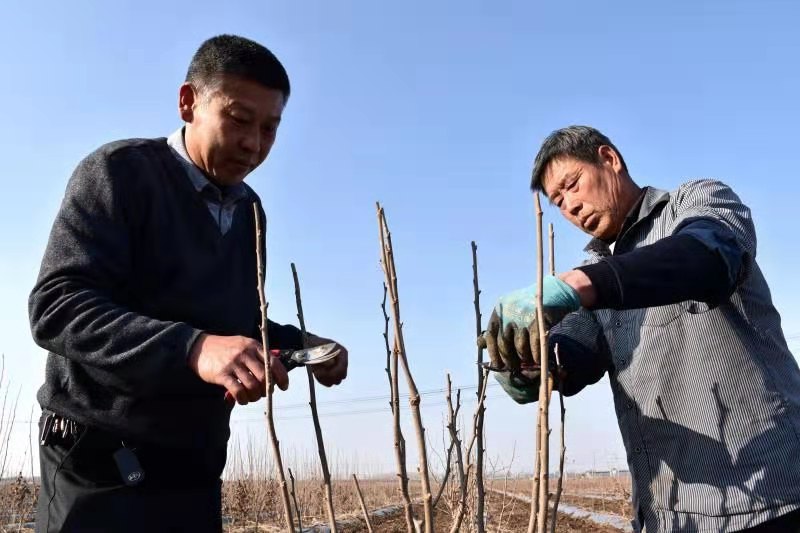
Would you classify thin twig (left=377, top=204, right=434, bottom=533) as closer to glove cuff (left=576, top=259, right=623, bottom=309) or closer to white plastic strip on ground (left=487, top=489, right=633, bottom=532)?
glove cuff (left=576, top=259, right=623, bottom=309)

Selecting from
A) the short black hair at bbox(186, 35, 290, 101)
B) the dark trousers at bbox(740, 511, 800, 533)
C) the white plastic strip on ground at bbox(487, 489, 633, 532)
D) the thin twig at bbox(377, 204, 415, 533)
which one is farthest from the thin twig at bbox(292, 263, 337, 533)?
the white plastic strip on ground at bbox(487, 489, 633, 532)

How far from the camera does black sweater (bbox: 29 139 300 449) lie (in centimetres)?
114

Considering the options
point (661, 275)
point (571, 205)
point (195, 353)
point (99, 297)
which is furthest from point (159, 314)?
point (571, 205)

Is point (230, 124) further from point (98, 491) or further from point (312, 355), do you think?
point (98, 491)

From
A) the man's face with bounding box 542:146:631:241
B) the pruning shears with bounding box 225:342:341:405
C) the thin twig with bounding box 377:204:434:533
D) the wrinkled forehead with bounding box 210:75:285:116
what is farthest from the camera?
the man's face with bounding box 542:146:631:241

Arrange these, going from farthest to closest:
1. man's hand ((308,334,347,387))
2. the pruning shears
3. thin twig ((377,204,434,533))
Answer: man's hand ((308,334,347,387))
the pruning shears
thin twig ((377,204,434,533))

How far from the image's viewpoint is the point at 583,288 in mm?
1178

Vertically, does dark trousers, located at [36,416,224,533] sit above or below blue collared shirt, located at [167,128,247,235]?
below

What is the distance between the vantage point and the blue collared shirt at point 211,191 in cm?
154

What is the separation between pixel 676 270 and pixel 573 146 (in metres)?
0.91

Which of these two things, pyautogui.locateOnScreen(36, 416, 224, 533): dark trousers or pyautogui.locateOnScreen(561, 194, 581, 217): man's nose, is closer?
pyautogui.locateOnScreen(36, 416, 224, 533): dark trousers

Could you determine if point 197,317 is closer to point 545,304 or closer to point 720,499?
point 545,304

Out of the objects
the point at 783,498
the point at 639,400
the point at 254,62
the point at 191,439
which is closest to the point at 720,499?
the point at 783,498

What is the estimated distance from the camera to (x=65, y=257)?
122 cm
